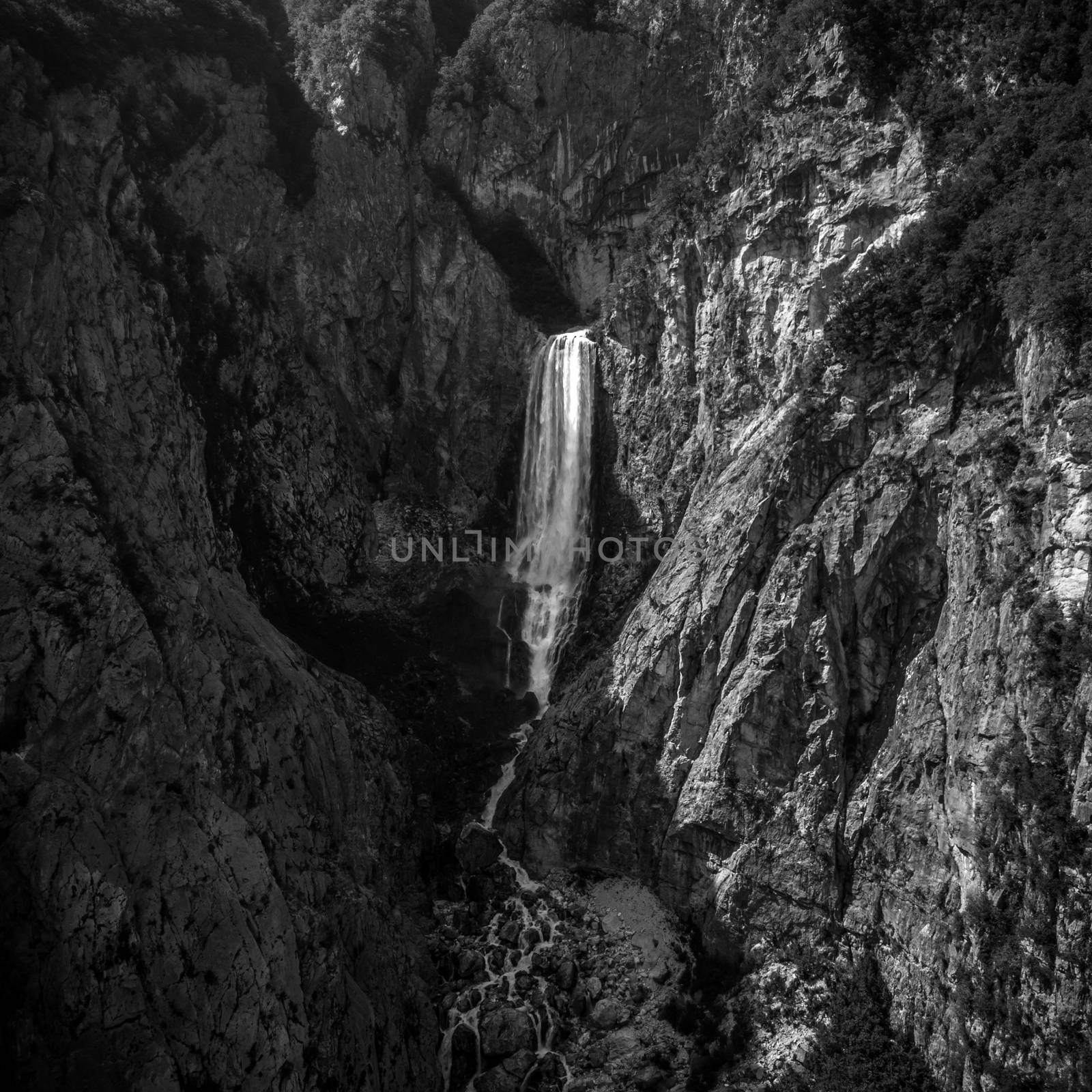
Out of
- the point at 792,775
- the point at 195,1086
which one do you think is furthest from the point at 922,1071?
the point at 195,1086

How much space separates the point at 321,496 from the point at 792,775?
1939cm

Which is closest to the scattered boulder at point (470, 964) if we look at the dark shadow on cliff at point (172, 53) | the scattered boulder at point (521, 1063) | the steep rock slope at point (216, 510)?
the steep rock slope at point (216, 510)

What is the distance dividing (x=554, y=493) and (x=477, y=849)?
46.9 ft

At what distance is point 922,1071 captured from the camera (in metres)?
22.8

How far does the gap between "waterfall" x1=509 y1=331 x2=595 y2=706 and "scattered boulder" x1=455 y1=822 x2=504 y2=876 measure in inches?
285

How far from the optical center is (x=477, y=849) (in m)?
31.1

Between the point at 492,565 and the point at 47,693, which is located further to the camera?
the point at 492,565

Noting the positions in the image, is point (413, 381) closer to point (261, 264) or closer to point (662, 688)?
point (261, 264)

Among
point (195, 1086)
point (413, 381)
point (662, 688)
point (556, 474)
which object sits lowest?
point (195, 1086)

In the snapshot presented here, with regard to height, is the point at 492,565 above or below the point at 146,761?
above

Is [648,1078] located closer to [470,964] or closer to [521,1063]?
[521,1063]

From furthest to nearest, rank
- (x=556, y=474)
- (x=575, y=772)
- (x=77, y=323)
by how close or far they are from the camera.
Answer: (x=556, y=474) < (x=575, y=772) < (x=77, y=323)

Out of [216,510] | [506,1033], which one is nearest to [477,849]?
[506,1033]

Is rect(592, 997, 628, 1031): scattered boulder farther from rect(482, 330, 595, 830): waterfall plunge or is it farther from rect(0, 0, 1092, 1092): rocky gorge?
rect(482, 330, 595, 830): waterfall plunge
